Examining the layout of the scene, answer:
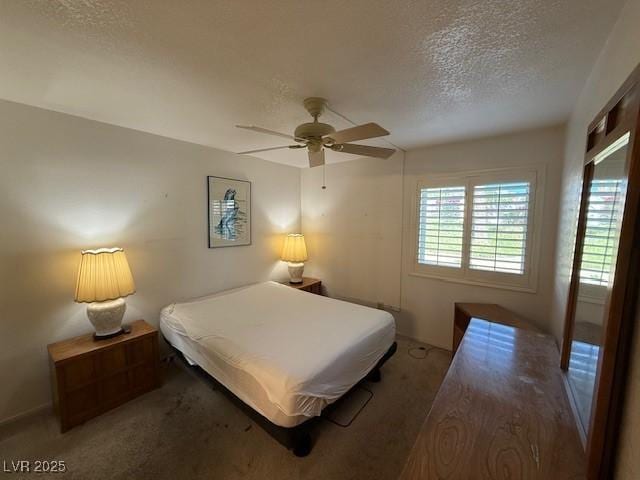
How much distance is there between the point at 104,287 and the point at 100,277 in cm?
9

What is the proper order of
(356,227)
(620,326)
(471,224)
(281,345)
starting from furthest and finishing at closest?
(356,227) → (471,224) → (281,345) → (620,326)

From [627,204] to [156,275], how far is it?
3.31 m

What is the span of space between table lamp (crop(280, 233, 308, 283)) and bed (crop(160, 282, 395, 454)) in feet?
3.00

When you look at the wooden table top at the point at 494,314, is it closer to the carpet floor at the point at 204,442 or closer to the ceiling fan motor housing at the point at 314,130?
the carpet floor at the point at 204,442

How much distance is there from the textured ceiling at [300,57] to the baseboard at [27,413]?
238 centimetres

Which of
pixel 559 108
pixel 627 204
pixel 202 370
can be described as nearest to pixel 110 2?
pixel 627 204

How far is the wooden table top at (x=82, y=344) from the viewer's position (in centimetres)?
189

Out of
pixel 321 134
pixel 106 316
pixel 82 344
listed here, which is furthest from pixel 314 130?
pixel 82 344

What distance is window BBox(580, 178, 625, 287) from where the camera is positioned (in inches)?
32.8

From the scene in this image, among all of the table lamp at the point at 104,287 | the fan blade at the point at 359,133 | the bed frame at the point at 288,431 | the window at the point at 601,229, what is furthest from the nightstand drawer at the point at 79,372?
the window at the point at 601,229

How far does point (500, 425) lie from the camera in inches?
42.6

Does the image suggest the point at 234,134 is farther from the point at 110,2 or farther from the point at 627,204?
the point at 627,204

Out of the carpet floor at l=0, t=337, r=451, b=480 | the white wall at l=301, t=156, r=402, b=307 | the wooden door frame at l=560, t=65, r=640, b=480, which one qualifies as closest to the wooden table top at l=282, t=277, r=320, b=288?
the white wall at l=301, t=156, r=402, b=307

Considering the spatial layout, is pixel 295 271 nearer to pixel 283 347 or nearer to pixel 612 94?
pixel 283 347
